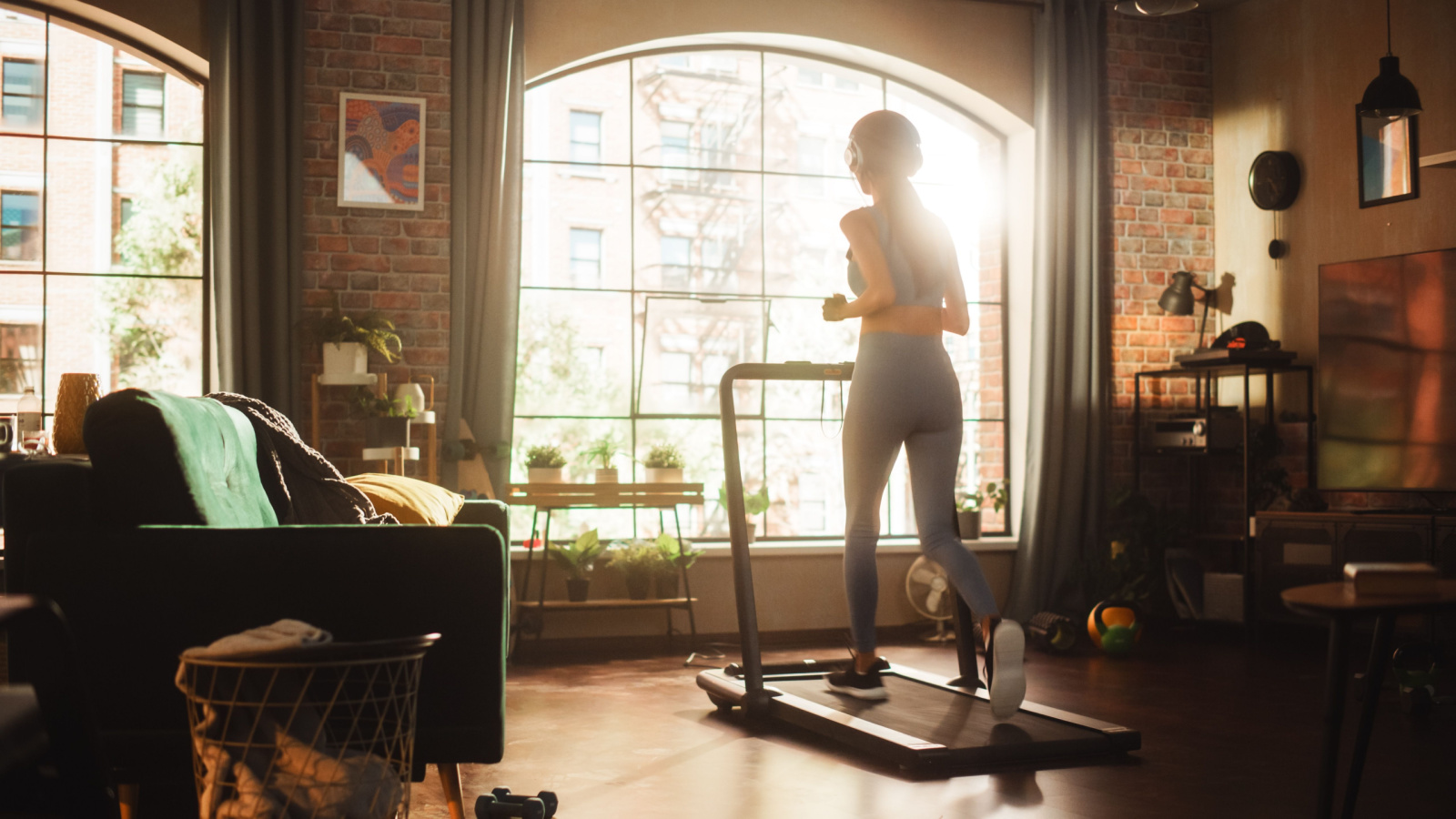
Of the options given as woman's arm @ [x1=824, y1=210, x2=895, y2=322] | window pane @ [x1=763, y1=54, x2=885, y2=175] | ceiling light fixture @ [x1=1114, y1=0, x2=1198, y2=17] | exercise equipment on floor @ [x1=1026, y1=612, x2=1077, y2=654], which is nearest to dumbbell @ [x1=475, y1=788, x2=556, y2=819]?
woman's arm @ [x1=824, y1=210, x2=895, y2=322]

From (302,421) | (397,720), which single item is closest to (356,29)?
(302,421)

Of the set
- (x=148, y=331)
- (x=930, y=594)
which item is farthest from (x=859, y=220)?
(x=148, y=331)

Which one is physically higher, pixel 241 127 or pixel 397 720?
pixel 241 127

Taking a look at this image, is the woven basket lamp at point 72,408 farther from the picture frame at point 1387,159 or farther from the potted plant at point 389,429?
the picture frame at point 1387,159

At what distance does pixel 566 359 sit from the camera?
14469 millimetres

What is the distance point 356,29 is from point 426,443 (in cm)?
181

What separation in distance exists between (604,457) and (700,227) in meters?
12.2

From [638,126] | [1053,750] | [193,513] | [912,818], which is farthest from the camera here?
[638,126]

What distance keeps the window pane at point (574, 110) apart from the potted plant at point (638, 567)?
13.4 metres

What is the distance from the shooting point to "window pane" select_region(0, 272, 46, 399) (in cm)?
1938

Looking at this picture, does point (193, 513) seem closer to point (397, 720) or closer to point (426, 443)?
point (397, 720)

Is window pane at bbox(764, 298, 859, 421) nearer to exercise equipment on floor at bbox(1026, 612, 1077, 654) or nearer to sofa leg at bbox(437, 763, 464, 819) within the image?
exercise equipment on floor at bbox(1026, 612, 1077, 654)

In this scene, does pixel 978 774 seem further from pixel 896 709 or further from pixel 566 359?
pixel 566 359

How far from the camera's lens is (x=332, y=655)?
169 centimetres
